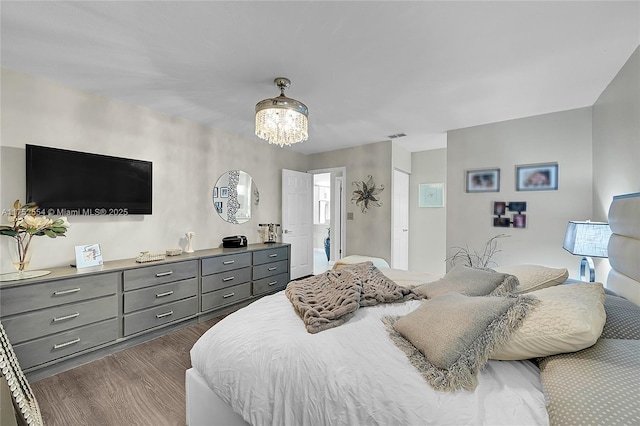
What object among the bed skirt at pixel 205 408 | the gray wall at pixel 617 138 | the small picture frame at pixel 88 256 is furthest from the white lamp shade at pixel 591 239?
the small picture frame at pixel 88 256

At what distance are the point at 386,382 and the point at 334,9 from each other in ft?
6.22

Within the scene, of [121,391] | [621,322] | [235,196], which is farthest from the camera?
[235,196]

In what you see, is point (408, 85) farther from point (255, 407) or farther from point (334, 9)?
point (255, 407)

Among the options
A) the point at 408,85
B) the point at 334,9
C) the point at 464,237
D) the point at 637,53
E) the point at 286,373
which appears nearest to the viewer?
the point at 286,373

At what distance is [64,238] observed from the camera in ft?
8.34

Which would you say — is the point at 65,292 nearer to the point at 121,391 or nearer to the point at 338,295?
the point at 121,391

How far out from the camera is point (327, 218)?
8945mm

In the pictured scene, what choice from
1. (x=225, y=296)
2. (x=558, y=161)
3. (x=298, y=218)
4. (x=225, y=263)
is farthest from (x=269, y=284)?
(x=558, y=161)

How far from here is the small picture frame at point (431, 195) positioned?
16.6 feet

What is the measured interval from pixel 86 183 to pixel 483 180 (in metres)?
4.51

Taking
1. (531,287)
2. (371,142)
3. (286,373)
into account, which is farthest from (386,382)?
(371,142)

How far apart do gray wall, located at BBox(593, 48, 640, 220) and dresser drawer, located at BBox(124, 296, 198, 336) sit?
401 cm

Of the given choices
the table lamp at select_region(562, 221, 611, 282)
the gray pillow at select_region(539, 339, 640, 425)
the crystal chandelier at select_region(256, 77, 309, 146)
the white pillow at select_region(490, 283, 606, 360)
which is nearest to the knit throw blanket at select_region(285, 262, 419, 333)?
the white pillow at select_region(490, 283, 606, 360)

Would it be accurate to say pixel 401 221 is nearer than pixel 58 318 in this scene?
No
